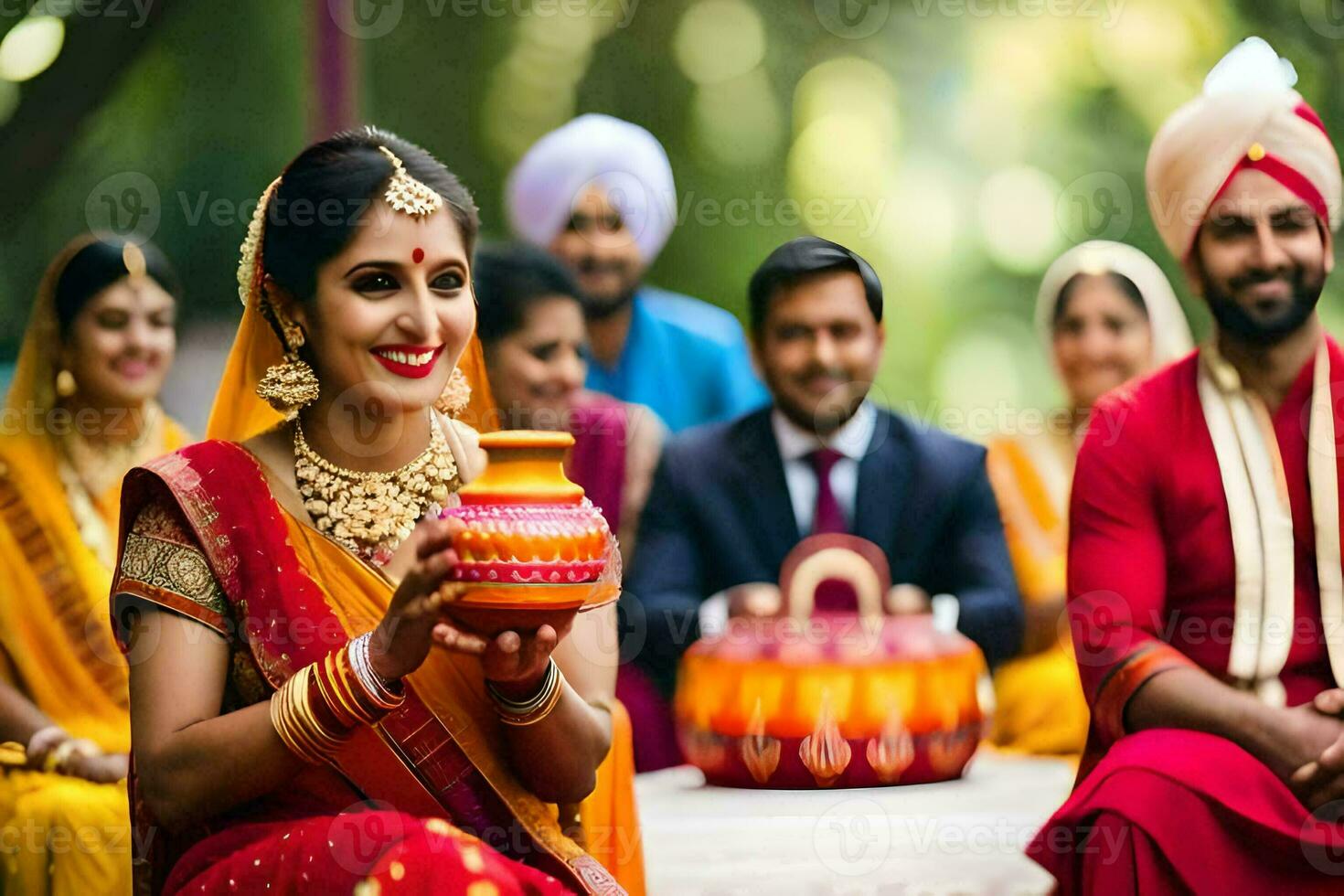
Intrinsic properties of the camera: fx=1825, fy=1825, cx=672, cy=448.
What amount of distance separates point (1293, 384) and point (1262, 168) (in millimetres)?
440

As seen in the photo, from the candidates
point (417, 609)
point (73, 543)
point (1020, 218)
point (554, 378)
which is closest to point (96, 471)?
point (73, 543)

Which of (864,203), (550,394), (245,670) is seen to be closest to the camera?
(245,670)

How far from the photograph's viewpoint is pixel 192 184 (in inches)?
236

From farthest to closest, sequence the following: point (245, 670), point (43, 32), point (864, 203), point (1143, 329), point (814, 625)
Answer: point (864, 203)
point (1143, 329)
point (43, 32)
point (814, 625)
point (245, 670)

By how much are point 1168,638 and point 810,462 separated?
3.82 feet

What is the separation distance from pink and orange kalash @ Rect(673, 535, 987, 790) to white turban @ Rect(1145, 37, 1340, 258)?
44.6 inches

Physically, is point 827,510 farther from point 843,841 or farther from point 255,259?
point 255,259

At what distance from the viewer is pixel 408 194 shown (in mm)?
2979

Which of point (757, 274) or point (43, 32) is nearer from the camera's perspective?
point (757, 274)

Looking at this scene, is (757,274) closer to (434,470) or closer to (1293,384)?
(1293,384)

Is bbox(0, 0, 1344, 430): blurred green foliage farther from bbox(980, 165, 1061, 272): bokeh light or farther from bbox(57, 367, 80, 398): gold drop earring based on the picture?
bbox(57, 367, 80, 398): gold drop earring

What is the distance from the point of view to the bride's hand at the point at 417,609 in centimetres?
263

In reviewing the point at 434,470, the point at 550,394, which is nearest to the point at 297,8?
the point at 550,394

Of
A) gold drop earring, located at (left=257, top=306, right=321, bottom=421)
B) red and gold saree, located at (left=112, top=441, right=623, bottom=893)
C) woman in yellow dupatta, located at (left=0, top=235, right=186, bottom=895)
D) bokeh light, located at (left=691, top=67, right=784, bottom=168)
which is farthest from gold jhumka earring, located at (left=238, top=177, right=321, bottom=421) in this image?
bokeh light, located at (left=691, top=67, right=784, bottom=168)
